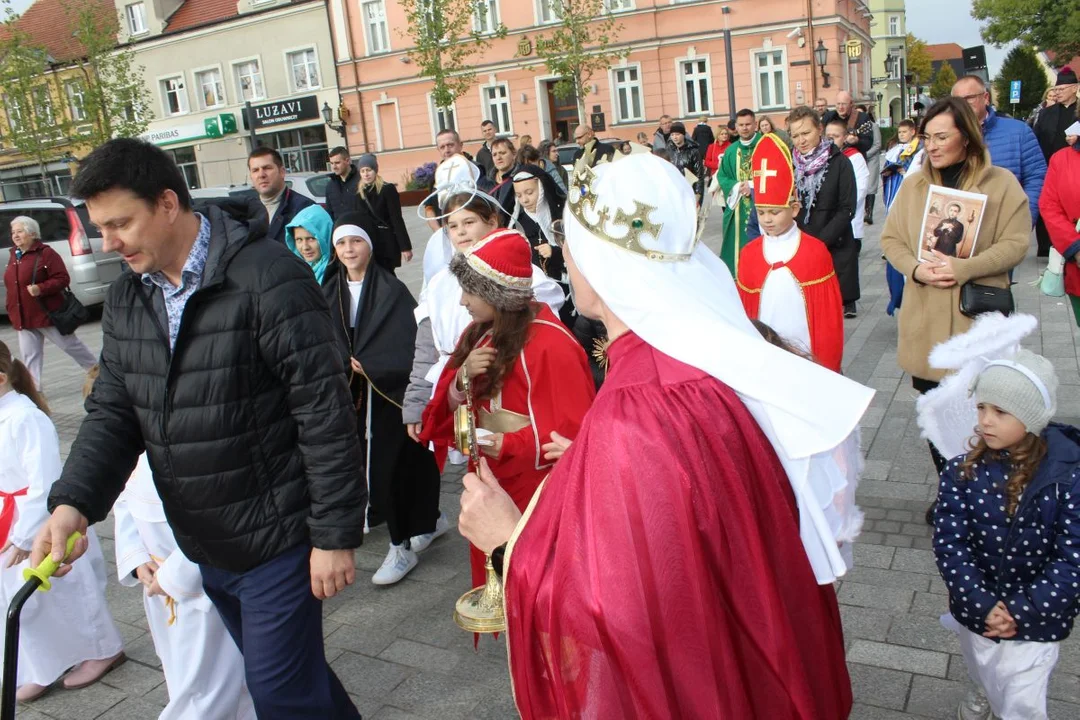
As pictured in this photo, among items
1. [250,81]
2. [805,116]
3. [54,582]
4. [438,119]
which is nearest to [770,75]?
[438,119]

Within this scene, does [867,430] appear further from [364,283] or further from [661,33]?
[661,33]

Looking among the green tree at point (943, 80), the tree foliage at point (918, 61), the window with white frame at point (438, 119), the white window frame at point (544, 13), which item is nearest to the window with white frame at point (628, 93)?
the white window frame at point (544, 13)

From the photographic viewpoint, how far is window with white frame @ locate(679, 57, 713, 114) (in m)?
35.0

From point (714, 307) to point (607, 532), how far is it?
483 mm

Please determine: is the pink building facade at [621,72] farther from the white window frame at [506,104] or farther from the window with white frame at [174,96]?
the window with white frame at [174,96]

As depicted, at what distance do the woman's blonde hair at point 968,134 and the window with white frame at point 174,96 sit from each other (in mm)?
42762

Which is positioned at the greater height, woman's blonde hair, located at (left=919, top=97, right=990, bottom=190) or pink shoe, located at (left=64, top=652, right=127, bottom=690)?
woman's blonde hair, located at (left=919, top=97, right=990, bottom=190)

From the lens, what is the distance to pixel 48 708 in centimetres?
366

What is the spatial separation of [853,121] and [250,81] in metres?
32.9

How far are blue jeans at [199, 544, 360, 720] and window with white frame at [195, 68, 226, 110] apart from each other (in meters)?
41.8

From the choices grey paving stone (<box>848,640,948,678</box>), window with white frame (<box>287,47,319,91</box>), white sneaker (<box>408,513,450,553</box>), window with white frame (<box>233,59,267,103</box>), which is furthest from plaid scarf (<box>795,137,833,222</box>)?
window with white frame (<box>233,59,267,103</box>)

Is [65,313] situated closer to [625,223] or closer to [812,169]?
[812,169]

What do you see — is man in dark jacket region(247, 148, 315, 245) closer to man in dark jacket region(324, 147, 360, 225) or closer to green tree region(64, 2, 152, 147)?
man in dark jacket region(324, 147, 360, 225)

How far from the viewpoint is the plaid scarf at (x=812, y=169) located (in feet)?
24.1
